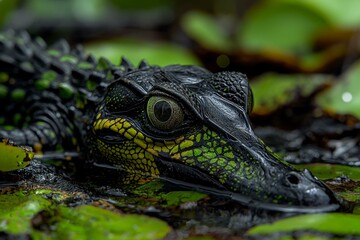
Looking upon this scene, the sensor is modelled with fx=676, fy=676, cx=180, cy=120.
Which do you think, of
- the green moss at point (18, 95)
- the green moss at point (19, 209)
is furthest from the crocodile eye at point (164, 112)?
the green moss at point (18, 95)

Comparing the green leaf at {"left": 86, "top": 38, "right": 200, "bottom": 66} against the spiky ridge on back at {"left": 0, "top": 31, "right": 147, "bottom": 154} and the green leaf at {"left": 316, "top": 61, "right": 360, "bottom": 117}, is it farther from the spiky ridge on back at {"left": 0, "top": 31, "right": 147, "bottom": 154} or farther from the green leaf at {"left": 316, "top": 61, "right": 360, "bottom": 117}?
the green leaf at {"left": 316, "top": 61, "right": 360, "bottom": 117}

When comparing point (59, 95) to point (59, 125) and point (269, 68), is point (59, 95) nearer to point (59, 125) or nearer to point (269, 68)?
Answer: point (59, 125)

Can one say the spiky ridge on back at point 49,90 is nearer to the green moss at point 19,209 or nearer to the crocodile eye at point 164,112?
the crocodile eye at point 164,112

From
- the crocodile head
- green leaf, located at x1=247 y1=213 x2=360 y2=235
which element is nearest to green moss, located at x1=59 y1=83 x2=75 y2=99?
the crocodile head

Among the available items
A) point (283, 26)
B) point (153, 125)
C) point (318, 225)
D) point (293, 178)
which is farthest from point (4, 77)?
point (283, 26)

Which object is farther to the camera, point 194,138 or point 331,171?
point 331,171

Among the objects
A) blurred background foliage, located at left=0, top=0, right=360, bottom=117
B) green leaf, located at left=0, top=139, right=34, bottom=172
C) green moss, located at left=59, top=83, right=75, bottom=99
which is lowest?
green leaf, located at left=0, top=139, right=34, bottom=172

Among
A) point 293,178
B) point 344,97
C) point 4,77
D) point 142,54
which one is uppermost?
point 142,54

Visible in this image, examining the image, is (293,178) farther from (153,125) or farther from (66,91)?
(66,91)
